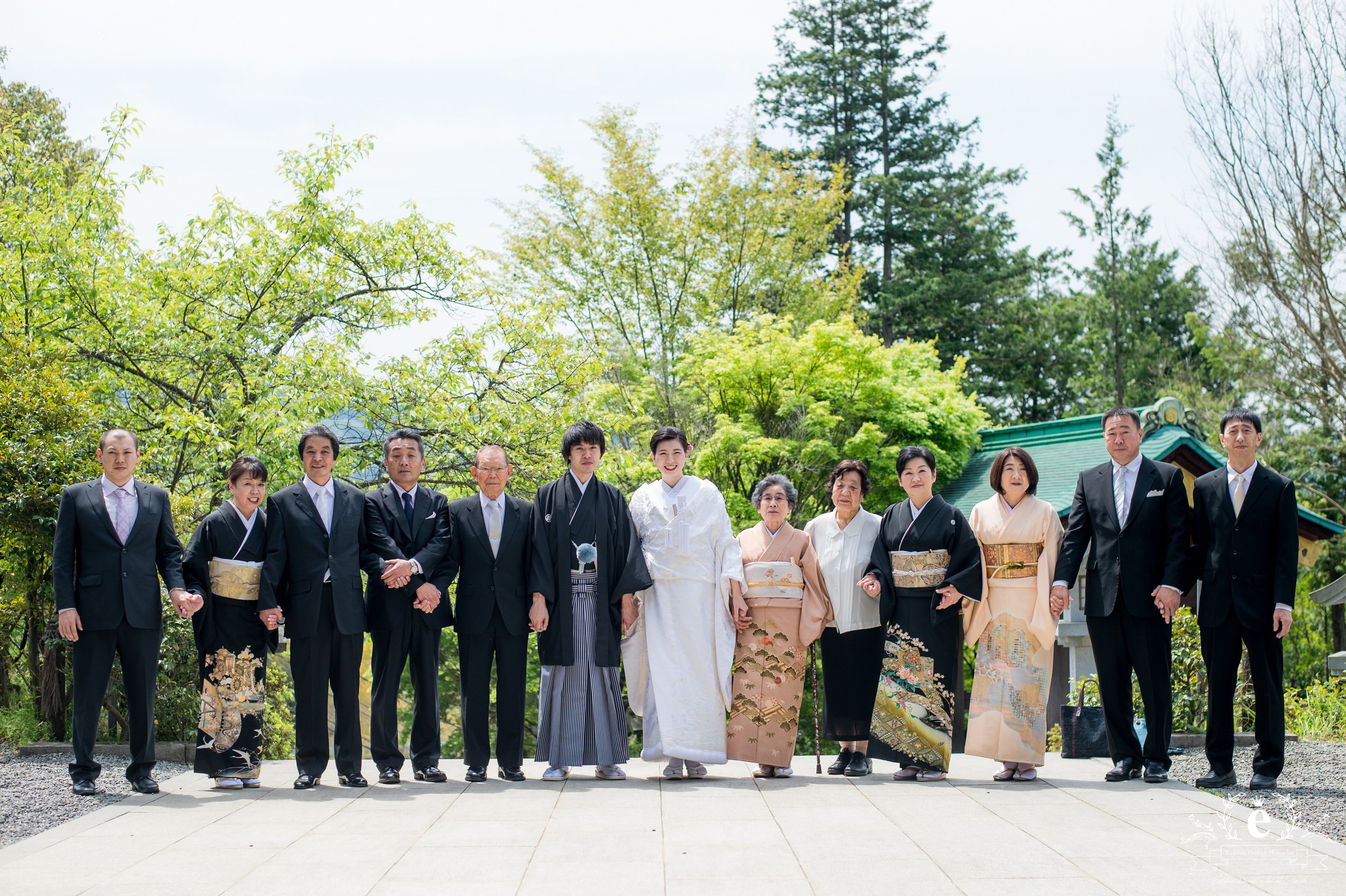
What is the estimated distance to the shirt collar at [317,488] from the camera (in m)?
5.27

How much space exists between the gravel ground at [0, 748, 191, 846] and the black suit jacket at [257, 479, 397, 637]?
41.9 inches

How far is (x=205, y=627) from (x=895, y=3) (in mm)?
21555

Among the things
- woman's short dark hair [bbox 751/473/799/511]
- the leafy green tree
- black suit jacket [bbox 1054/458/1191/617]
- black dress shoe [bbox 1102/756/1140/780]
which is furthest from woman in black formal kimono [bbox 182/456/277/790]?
the leafy green tree

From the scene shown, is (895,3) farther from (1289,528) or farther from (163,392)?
(1289,528)

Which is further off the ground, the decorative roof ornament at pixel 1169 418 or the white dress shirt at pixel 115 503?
the decorative roof ornament at pixel 1169 418

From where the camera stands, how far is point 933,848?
379cm

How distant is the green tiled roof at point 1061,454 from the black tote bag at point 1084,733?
5.45 m

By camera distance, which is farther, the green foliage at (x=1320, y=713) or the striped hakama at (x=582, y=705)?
the green foliage at (x=1320, y=713)

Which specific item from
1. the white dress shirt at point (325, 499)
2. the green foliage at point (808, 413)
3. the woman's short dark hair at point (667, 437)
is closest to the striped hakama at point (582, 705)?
the woman's short dark hair at point (667, 437)

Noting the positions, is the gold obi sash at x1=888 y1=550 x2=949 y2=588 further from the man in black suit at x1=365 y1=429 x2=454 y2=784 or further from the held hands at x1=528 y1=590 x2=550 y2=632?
the man in black suit at x1=365 y1=429 x2=454 y2=784

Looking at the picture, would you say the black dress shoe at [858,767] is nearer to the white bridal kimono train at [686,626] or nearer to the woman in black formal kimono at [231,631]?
the white bridal kimono train at [686,626]

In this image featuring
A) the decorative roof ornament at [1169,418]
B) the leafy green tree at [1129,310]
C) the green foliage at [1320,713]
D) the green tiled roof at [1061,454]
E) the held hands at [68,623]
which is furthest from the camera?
the leafy green tree at [1129,310]

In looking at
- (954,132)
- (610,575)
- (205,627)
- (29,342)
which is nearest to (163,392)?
(29,342)

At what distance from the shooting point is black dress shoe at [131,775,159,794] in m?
5.00
